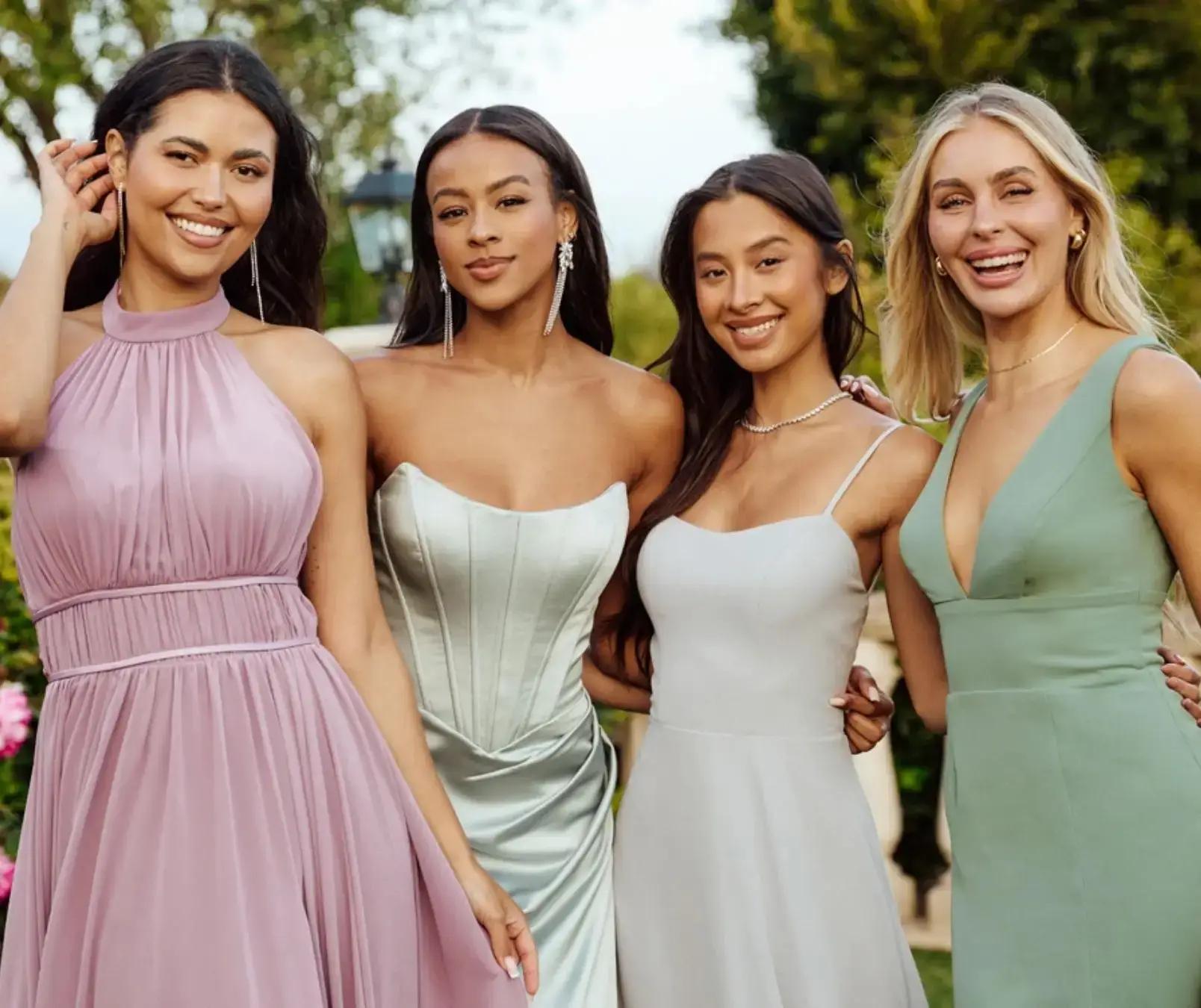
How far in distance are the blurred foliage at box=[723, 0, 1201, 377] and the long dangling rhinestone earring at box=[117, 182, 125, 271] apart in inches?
379

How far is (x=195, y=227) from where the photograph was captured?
3100 mm

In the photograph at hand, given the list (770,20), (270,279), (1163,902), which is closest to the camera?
(1163,902)

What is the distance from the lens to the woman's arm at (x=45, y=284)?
285cm

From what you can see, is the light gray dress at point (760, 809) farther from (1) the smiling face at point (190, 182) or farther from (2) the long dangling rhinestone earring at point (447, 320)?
(1) the smiling face at point (190, 182)

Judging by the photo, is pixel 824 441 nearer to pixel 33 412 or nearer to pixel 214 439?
pixel 214 439

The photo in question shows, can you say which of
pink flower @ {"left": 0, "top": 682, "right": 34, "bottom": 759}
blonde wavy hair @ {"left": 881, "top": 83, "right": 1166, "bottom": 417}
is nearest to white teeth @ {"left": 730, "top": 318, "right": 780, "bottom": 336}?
blonde wavy hair @ {"left": 881, "top": 83, "right": 1166, "bottom": 417}

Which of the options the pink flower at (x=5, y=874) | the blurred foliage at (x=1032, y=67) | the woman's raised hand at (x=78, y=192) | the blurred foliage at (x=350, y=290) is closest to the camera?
the woman's raised hand at (x=78, y=192)

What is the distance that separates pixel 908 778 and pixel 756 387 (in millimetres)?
3554

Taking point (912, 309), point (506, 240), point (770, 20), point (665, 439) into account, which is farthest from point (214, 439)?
point (770, 20)

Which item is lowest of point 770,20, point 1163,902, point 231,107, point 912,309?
point 1163,902

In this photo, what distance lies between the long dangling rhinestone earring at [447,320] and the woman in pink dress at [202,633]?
2.60 ft

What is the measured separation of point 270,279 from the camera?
3451 millimetres

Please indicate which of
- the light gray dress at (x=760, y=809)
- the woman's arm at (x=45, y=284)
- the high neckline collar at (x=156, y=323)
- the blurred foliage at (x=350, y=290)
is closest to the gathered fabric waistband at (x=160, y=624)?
the woman's arm at (x=45, y=284)

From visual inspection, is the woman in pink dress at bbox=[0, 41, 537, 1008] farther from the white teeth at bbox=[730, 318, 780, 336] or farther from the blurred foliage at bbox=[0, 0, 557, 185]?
the blurred foliage at bbox=[0, 0, 557, 185]
